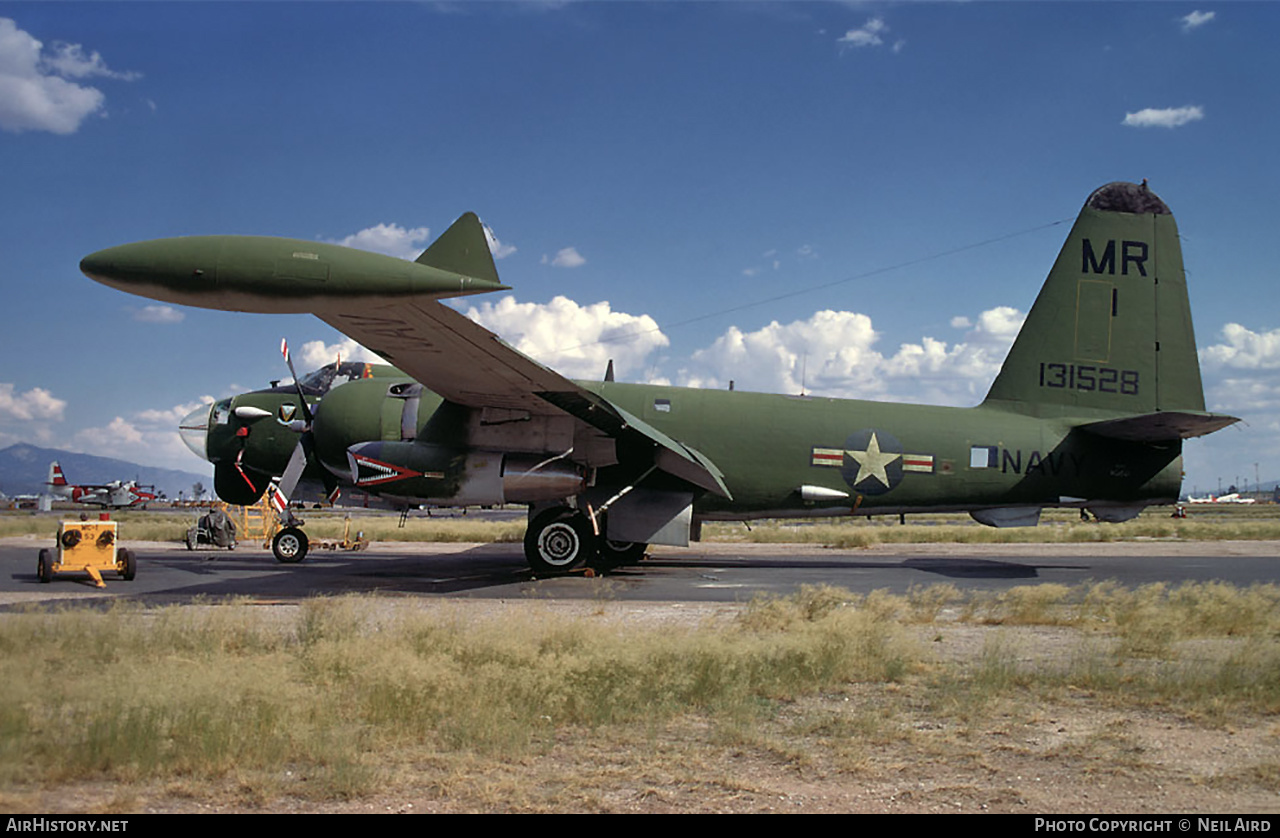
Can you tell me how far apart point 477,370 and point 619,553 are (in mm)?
6605

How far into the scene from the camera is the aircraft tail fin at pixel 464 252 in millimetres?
11414

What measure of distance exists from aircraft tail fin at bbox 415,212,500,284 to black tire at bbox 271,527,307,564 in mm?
11090

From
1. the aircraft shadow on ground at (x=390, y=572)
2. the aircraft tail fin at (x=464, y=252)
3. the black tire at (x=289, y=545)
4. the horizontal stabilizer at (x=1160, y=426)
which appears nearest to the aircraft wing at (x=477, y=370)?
the aircraft tail fin at (x=464, y=252)

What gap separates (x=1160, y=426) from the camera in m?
17.5

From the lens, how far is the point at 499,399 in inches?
611

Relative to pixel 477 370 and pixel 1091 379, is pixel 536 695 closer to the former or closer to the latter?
pixel 477 370

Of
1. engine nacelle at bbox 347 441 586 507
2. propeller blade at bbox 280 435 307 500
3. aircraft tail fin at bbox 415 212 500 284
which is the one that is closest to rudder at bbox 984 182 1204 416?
engine nacelle at bbox 347 441 586 507

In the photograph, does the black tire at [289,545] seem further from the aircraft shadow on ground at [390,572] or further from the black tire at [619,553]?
the black tire at [619,553]

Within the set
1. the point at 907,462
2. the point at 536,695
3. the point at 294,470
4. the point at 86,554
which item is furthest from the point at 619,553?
the point at 536,695

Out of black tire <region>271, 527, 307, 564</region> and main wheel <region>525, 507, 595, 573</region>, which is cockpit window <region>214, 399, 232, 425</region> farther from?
main wheel <region>525, 507, 595, 573</region>

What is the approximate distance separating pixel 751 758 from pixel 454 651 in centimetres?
356

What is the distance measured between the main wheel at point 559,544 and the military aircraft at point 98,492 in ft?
291

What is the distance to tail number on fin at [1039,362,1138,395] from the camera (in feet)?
64.5
